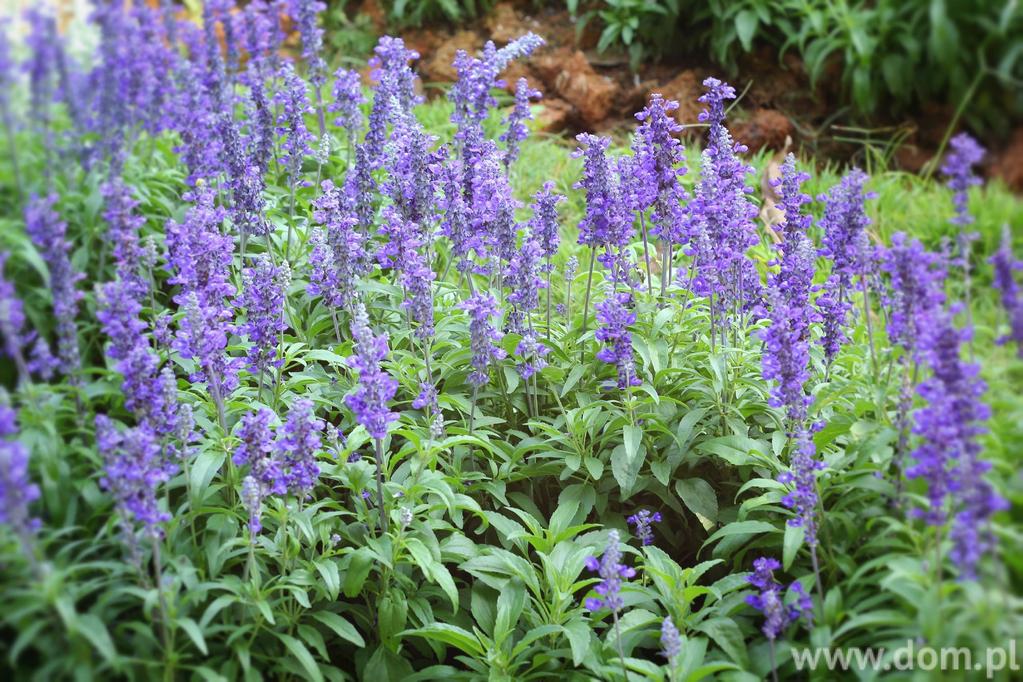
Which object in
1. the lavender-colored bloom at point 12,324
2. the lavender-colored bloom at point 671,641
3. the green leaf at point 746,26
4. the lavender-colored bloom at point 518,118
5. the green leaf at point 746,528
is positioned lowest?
the green leaf at point 746,528

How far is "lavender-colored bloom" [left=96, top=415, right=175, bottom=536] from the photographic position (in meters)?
3.02

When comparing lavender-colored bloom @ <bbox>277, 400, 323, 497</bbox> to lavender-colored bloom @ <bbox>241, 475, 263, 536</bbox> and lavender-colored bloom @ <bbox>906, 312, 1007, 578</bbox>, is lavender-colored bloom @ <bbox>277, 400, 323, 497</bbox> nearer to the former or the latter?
lavender-colored bloom @ <bbox>241, 475, 263, 536</bbox>

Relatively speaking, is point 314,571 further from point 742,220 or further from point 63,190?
point 742,220

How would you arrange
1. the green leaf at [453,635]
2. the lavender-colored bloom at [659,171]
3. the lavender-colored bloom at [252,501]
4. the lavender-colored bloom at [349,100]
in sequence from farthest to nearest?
the lavender-colored bloom at [349,100] < the lavender-colored bloom at [659,171] < the green leaf at [453,635] < the lavender-colored bloom at [252,501]

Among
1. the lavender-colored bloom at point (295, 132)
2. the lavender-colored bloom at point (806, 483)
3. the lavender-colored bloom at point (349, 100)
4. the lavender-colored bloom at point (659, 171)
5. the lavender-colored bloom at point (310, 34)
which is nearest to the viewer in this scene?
the lavender-colored bloom at point (806, 483)

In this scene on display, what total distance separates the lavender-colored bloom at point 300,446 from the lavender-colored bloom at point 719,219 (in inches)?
63.8

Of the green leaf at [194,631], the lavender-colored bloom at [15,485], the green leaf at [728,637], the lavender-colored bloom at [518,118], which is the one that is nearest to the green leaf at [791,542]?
the green leaf at [728,637]

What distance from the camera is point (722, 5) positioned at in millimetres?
8742

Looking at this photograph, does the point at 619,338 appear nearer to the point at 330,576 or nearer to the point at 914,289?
the point at 914,289

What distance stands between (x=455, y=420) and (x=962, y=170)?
2.19 m

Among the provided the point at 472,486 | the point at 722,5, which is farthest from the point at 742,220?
the point at 722,5

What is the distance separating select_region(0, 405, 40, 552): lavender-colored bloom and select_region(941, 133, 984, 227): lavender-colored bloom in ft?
8.86

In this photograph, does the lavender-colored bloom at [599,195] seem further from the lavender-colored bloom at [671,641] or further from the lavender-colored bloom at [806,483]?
the lavender-colored bloom at [671,641]

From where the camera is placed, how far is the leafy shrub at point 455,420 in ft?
9.85
